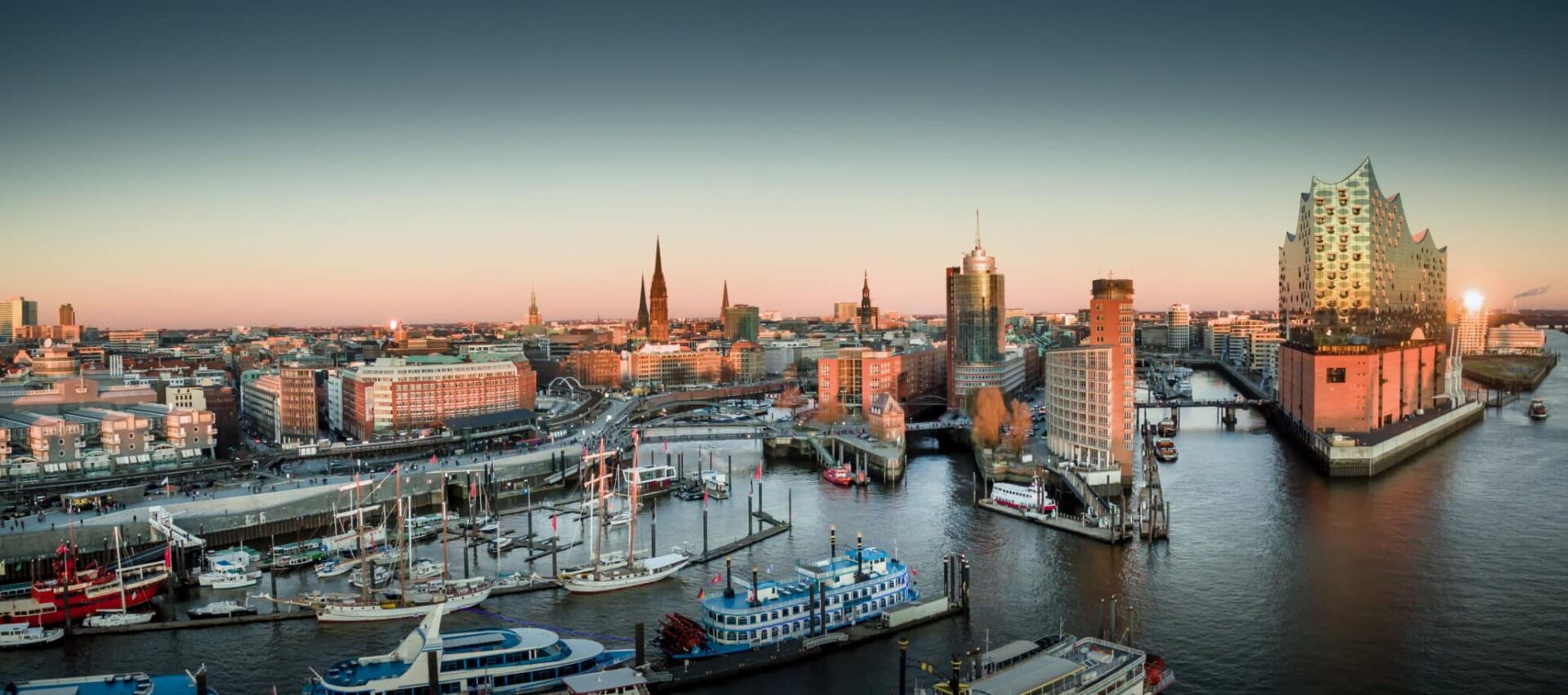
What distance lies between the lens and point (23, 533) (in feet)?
83.1

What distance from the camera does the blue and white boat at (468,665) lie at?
15.9 meters

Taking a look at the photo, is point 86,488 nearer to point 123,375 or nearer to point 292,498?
point 292,498

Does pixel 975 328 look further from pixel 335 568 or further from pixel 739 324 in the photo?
pixel 739 324

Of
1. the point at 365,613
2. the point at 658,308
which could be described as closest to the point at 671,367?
the point at 658,308

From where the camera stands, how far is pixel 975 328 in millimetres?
57094

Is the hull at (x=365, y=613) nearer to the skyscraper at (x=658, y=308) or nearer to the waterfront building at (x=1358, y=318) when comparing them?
the waterfront building at (x=1358, y=318)

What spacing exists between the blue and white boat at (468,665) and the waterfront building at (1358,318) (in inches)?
1323

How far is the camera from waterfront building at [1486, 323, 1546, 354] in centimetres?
9550

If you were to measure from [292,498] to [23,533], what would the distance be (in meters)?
6.47

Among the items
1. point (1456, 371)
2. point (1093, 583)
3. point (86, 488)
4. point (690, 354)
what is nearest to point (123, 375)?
Result: point (86, 488)

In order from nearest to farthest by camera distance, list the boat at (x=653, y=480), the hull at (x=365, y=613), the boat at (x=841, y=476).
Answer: the hull at (x=365, y=613)
the boat at (x=653, y=480)
the boat at (x=841, y=476)

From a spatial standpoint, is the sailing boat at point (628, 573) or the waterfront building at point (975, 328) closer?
the sailing boat at point (628, 573)

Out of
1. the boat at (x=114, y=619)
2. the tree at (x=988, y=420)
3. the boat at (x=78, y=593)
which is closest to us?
the boat at (x=78, y=593)

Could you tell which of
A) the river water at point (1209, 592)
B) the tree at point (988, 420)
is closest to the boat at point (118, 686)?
the river water at point (1209, 592)
